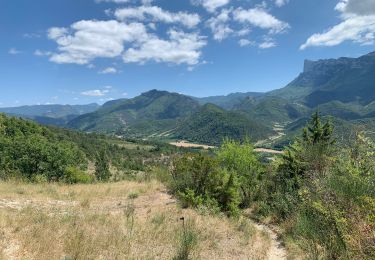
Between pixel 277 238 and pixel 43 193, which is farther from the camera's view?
pixel 43 193

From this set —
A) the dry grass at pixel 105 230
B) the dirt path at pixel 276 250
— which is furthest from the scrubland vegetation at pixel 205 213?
the dirt path at pixel 276 250

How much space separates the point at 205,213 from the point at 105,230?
4.95 meters

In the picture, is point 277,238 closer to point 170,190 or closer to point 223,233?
point 223,233

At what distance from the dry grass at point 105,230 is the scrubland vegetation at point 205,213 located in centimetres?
3

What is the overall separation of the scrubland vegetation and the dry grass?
3 centimetres

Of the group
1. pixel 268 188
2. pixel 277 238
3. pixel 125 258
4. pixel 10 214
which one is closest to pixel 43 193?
pixel 10 214

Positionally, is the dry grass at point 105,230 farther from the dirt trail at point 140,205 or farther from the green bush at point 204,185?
the green bush at point 204,185

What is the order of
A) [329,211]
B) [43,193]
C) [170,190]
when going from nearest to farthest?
[329,211], [43,193], [170,190]

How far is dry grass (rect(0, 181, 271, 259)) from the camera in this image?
7.07 metres

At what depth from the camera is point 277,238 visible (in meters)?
13.4

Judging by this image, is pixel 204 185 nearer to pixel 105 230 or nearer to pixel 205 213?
pixel 205 213

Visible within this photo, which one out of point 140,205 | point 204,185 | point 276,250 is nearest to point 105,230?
point 140,205

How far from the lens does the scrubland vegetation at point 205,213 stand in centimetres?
725

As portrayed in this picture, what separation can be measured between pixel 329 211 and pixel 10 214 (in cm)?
791
